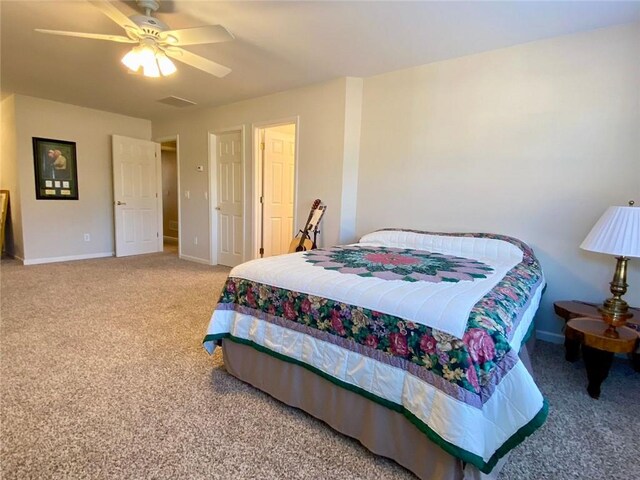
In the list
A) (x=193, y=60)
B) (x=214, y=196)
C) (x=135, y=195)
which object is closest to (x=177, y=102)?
(x=214, y=196)

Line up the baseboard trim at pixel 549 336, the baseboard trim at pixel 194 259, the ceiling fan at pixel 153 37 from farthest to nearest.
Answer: the baseboard trim at pixel 194 259 < the baseboard trim at pixel 549 336 < the ceiling fan at pixel 153 37

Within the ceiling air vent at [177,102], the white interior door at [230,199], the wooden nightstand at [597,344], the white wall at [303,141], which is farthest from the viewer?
the white interior door at [230,199]

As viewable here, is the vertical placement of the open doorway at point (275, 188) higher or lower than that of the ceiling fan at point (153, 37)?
lower

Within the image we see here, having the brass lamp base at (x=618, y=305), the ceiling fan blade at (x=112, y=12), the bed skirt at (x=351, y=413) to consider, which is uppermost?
the ceiling fan blade at (x=112, y=12)

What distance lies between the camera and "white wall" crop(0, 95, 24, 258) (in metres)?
4.70

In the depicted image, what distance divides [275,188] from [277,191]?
0.18ft

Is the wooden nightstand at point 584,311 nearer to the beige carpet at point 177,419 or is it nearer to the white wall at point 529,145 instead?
the beige carpet at point 177,419

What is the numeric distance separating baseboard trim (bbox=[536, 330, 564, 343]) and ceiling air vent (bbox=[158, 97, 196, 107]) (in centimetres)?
480

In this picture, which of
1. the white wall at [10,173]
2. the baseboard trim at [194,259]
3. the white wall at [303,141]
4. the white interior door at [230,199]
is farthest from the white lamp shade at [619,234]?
the white wall at [10,173]

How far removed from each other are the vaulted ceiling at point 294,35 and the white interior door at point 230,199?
1045mm

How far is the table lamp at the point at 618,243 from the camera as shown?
1.84 meters

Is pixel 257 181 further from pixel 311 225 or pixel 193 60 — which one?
pixel 193 60

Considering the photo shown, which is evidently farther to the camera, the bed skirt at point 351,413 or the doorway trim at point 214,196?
the doorway trim at point 214,196

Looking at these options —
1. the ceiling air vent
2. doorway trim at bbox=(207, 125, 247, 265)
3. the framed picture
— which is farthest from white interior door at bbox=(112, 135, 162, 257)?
doorway trim at bbox=(207, 125, 247, 265)
